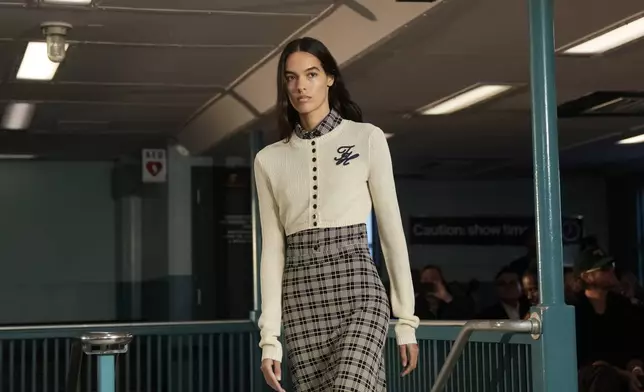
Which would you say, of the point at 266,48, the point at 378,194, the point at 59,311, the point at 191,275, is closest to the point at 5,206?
the point at 59,311

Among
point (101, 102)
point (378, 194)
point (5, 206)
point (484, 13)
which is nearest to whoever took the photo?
point (378, 194)

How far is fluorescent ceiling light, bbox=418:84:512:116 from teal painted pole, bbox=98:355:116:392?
5.39 m

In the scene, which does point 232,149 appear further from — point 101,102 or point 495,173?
point 495,173

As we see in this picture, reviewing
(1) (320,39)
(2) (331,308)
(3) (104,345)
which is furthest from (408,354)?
(1) (320,39)

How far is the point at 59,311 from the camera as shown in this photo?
1008 centimetres

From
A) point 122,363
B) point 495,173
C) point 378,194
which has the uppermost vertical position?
point 495,173

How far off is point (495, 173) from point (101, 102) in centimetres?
576

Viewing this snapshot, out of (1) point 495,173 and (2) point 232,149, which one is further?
(1) point 495,173

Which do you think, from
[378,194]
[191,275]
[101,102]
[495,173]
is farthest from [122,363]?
[495,173]

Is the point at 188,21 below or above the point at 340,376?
above

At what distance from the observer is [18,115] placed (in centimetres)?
914

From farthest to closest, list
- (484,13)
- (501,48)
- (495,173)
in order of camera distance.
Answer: (495,173) → (501,48) → (484,13)

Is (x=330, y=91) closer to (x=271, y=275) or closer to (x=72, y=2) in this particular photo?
(x=271, y=275)

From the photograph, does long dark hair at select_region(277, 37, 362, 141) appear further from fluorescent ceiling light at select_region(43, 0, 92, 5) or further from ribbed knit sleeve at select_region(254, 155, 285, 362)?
fluorescent ceiling light at select_region(43, 0, 92, 5)
